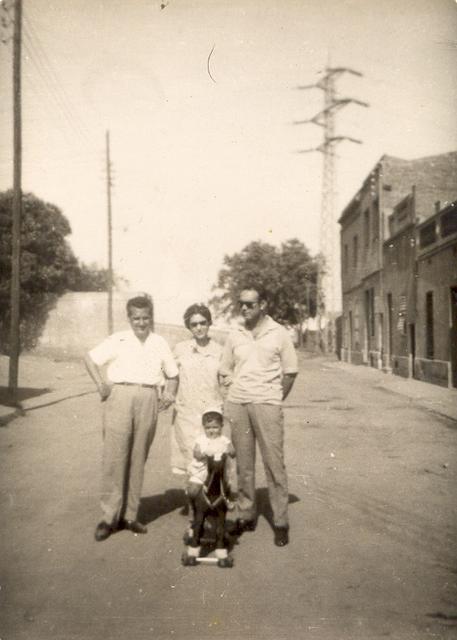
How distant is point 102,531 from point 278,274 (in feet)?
142

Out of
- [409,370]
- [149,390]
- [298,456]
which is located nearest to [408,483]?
[298,456]

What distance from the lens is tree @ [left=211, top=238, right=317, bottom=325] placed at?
41.5 m

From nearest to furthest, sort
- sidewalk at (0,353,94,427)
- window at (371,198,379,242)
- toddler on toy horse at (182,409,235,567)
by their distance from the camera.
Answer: toddler on toy horse at (182,409,235,567) < sidewalk at (0,353,94,427) < window at (371,198,379,242)

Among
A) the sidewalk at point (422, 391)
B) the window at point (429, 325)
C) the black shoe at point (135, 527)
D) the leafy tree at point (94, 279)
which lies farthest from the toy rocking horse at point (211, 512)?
the leafy tree at point (94, 279)

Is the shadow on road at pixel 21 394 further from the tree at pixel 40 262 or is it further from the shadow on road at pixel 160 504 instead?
the tree at pixel 40 262

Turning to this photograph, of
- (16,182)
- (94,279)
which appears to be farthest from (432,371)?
(94,279)

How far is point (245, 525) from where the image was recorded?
526cm

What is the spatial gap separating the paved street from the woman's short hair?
5.32ft

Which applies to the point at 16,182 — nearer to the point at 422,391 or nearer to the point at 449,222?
the point at 449,222

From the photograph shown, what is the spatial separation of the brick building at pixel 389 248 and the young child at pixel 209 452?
1822 centimetres

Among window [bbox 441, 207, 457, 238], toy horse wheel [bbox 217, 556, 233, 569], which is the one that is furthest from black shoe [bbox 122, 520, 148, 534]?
window [bbox 441, 207, 457, 238]

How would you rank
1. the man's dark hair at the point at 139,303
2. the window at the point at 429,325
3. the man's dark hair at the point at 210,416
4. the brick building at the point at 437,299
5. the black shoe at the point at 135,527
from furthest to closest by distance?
the window at the point at 429,325 < the brick building at the point at 437,299 < the man's dark hair at the point at 139,303 < the black shoe at the point at 135,527 < the man's dark hair at the point at 210,416

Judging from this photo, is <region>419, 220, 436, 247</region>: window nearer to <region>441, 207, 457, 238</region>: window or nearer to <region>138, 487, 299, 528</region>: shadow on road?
<region>441, 207, 457, 238</region>: window

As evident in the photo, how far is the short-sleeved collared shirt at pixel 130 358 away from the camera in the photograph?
523 cm
